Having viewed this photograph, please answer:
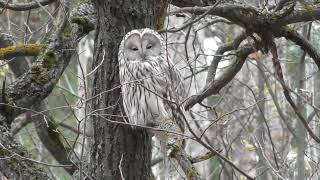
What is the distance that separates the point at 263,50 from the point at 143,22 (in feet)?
3.73

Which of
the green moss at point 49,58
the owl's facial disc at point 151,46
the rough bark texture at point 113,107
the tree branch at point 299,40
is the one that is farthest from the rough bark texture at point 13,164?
the tree branch at point 299,40

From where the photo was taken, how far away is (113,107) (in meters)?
4.43

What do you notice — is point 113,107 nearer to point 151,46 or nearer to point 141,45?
point 141,45

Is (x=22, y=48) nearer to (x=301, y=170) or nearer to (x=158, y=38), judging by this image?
(x=158, y=38)

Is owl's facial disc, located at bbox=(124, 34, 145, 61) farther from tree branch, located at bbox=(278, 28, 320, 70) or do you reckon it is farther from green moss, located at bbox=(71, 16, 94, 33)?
tree branch, located at bbox=(278, 28, 320, 70)

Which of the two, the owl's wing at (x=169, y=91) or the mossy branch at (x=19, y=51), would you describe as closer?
the owl's wing at (x=169, y=91)

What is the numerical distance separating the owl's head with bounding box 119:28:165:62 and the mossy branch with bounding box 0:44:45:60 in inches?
30.4

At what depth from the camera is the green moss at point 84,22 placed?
4.85 m

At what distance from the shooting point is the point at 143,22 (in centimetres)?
456

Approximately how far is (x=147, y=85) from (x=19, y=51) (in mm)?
1181

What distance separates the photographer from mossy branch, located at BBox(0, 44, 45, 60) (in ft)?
16.5

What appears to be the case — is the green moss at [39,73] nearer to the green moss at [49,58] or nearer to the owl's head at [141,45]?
the green moss at [49,58]

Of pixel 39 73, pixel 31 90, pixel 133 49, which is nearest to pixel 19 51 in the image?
pixel 39 73

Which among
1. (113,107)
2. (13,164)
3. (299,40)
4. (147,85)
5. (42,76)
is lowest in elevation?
(13,164)
